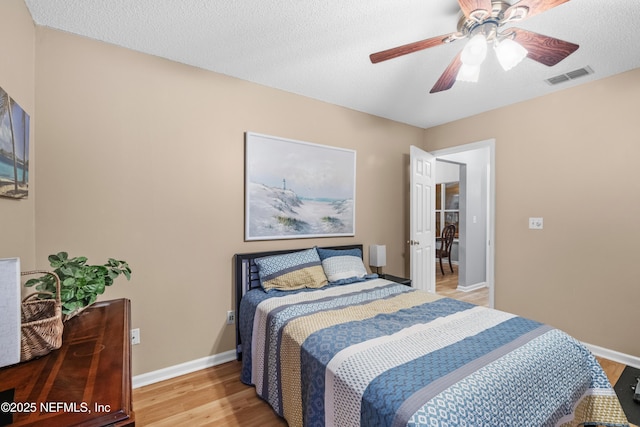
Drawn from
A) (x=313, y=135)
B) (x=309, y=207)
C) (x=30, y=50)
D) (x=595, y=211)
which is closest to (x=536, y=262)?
(x=595, y=211)

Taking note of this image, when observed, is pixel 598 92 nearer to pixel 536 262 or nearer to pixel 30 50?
pixel 536 262

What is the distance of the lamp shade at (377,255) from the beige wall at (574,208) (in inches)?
50.3

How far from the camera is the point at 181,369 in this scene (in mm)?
2375

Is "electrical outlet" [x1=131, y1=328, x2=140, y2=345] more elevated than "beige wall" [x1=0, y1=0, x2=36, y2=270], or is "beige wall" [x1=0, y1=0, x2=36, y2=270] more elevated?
"beige wall" [x1=0, y1=0, x2=36, y2=270]

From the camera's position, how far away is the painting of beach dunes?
133 centimetres

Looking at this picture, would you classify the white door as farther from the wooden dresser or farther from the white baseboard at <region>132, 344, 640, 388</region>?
the wooden dresser

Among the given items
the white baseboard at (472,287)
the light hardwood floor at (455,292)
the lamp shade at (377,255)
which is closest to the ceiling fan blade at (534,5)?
the lamp shade at (377,255)

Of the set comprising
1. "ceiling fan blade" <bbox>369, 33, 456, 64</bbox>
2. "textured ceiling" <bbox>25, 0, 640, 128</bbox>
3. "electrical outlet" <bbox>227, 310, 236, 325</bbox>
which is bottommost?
"electrical outlet" <bbox>227, 310, 236, 325</bbox>

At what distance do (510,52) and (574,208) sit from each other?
2009mm

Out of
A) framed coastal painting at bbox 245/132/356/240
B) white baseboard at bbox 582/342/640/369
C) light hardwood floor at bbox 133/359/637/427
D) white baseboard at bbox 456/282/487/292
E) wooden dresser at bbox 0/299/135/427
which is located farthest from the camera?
white baseboard at bbox 456/282/487/292

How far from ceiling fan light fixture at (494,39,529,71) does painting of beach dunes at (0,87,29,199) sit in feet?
7.90

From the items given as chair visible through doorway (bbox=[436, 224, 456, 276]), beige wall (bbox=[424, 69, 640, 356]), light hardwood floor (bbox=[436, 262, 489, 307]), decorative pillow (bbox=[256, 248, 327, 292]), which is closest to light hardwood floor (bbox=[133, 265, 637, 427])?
beige wall (bbox=[424, 69, 640, 356])

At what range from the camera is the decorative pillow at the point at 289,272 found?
8.27 feet

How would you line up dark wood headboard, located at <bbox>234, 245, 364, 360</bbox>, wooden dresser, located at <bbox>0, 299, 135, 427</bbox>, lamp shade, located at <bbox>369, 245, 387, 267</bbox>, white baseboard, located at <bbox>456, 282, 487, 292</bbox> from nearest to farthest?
1. wooden dresser, located at <bbox>0, 299, 135, 427</bbox>
2. dark wood headboard, located at <bbox>234, 245, 364, 360</bbox>
3. lamp shade, located at <bbox>369, 245, 387, 267</bbox>
4. white baseboard, located at <bbox>456, 282, 487, 292</bbox>
